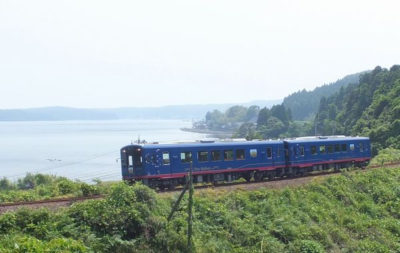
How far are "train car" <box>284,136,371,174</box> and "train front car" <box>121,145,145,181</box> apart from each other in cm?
1188

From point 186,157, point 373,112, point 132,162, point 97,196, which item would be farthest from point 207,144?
point 373,112

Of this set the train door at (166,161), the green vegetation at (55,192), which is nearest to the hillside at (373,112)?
the train door at (166,161)

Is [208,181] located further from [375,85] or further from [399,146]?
[375,85]

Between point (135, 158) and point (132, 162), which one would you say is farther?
point (132, 162)

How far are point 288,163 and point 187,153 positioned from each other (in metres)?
9.20

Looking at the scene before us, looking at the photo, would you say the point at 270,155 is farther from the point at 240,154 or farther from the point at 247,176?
→ the point at 240,154

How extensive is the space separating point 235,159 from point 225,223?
955cm

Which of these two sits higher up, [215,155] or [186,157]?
[186,157]

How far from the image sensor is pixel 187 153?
26688 mm

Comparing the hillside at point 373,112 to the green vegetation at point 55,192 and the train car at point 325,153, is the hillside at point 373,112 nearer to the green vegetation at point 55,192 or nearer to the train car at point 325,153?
the train car at point 325,153

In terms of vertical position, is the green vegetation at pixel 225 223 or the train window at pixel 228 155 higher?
the train window at pixel 228 155

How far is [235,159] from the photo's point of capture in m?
29.3

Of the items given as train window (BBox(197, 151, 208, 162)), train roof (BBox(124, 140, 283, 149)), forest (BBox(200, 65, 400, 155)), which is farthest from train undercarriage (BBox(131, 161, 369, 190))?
A: forest (BBox(200, 65, 400, 155))

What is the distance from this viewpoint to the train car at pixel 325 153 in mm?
33188
